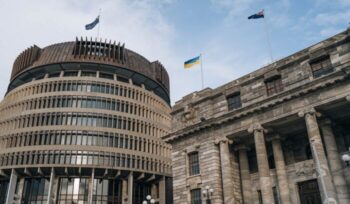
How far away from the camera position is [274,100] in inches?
1288

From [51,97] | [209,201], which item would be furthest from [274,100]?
[51,97]

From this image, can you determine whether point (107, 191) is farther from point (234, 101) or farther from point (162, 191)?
point (234, 101)

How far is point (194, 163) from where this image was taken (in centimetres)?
3906

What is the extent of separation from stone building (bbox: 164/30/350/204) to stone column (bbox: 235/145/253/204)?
0.37 ft

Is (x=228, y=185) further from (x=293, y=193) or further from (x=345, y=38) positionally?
(x=345, y=38)

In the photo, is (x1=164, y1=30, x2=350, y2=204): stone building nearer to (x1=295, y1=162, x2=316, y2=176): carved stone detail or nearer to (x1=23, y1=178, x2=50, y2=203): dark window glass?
(x1=295, y1=162, x2=316, y2=176): carved stone detail

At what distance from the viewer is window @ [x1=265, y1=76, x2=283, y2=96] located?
3478cm

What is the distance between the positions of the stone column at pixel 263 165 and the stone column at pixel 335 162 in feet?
19.1

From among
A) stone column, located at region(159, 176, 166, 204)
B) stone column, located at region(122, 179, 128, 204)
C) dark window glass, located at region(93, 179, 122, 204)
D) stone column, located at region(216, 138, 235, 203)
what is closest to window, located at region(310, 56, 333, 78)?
stone column, located at region(216, 138, 235, 203)

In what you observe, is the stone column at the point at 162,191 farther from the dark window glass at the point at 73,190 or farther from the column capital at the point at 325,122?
the column capital at the point at 325,122

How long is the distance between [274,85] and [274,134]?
17.6 feet

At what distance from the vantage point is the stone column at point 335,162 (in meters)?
29.1

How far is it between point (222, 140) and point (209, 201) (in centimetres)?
682

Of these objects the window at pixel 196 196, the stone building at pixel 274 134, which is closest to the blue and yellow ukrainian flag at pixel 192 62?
the stone building at pixel 274 134
